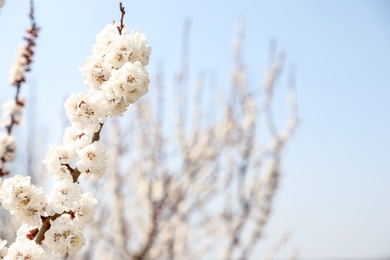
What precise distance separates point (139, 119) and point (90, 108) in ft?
22.3

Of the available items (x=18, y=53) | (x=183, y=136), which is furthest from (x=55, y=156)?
(x=183, y=136)

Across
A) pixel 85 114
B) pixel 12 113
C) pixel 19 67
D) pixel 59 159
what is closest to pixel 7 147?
pixel 12 113

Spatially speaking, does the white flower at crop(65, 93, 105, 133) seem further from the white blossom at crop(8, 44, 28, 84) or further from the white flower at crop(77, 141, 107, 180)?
the white blossom at crop(8, 44, 28, 84)

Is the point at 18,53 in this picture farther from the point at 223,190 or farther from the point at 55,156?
the point at 223,190

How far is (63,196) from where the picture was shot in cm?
198

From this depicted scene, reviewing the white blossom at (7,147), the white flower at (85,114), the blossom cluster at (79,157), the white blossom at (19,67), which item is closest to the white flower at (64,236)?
the blossom cluster at (79,157)

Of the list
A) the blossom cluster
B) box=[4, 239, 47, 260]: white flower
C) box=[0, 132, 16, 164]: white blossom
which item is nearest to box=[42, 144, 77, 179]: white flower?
the blossom cluster

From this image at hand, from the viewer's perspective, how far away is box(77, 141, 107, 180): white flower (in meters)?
2.00

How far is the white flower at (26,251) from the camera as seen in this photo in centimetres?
188

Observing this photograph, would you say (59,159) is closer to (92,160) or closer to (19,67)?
(92,160)

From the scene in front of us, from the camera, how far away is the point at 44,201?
1.98 m

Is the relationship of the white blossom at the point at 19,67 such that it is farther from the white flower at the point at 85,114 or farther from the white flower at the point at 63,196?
the white flower at the point at 63,196

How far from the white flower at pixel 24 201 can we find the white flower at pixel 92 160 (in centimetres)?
22

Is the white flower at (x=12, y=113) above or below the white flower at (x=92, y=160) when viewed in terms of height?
above
